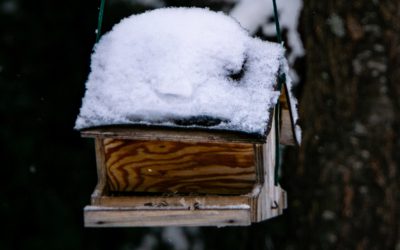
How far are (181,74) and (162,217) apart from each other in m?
0.45

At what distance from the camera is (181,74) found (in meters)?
2.13

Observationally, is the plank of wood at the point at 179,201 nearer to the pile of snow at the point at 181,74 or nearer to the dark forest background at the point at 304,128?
the pile of snow at the point at 181,74

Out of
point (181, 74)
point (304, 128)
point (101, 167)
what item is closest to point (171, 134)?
point (181, 74)

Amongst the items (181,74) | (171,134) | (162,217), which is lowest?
(162,217)

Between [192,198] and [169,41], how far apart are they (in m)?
0.50

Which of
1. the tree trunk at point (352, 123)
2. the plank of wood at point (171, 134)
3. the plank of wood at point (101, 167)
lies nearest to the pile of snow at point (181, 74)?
the plank of wood at point (171, 134)

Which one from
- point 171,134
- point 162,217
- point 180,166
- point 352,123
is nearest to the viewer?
point 162,217

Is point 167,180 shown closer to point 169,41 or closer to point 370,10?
point 169,41

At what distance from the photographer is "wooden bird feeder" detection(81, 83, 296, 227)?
6.86 ft

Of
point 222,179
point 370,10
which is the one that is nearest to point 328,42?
point 370,10

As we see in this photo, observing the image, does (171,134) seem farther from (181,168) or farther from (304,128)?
(304,128)

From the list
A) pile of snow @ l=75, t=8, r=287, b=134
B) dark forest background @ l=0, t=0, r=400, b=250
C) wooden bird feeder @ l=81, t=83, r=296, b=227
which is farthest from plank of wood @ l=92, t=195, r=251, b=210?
dark forest background @ l=0, t=0, r=400, b=250

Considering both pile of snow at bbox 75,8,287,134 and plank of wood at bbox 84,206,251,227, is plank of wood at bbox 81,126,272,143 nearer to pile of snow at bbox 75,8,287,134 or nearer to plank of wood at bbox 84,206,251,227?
pile of snow at bbox 75,8,287,134

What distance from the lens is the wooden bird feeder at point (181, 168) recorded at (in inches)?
82.3
